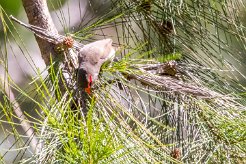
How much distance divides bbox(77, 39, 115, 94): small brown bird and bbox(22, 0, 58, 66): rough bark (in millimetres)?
142

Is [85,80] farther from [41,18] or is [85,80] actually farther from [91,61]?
[41,18]

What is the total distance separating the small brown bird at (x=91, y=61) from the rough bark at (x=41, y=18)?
0.47ft

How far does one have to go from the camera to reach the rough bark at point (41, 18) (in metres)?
1.47

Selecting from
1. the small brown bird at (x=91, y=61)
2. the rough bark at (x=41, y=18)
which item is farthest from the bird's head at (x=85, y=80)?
the rough bark at (x=41, y=18)

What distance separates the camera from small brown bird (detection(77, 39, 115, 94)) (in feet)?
4.07

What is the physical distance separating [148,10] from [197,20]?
0.14 metres

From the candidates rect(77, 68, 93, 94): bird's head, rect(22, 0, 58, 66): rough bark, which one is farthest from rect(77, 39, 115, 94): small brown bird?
rect(22, 0, 58, 66): rough bark

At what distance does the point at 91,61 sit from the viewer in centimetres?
126

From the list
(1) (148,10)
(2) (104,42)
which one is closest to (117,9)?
(1) (148,10)

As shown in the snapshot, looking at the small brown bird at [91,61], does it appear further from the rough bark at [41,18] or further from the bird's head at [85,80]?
the rough bark at [41,18]

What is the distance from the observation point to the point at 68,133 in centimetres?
106

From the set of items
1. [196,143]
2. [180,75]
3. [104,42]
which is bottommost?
[196,143]

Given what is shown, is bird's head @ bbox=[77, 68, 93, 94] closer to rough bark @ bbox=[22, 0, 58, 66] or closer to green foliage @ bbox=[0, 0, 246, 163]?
green foliage @ bbox=[0, 0, 246, 163]

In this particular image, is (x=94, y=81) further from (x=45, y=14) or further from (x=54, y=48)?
(x=45, y=14)
